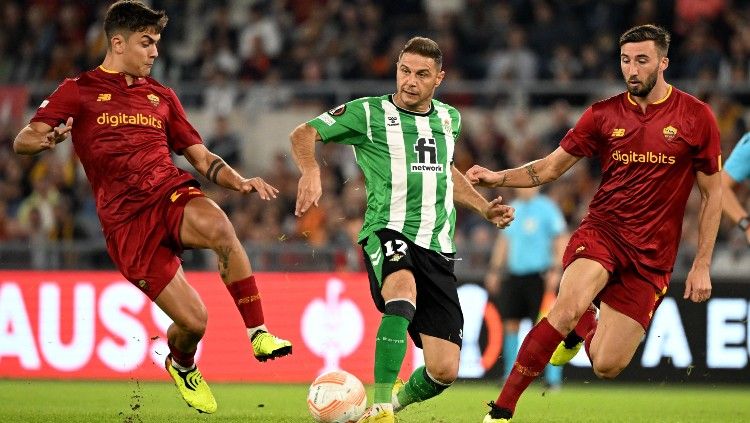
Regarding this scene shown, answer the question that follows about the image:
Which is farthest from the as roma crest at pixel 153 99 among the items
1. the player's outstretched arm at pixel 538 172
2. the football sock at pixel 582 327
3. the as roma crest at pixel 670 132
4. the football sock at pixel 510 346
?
the football sock at pixel 510 346

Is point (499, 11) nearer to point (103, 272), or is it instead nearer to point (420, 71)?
point (103, 272)

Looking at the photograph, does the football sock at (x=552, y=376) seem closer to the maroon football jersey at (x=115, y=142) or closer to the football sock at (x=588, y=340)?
the football sock at (x=588, y=340)

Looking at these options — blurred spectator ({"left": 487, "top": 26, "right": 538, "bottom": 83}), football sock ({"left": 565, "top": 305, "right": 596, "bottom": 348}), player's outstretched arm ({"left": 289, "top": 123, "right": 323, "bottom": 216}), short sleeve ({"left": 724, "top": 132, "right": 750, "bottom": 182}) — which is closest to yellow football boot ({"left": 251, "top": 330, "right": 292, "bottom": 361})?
player's outstretched arm ({"left": 289, "top": 123, "right": 323, "bottom": 216})

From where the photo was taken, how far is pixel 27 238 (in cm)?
1720

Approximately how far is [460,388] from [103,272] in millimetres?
4065

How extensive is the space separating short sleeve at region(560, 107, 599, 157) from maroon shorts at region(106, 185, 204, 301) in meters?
2.58

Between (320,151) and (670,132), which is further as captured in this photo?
(320,151)

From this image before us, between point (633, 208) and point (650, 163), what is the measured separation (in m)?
0.32

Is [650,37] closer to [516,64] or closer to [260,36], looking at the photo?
[516,64]

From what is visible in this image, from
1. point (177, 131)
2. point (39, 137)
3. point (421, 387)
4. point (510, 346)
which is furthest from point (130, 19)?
point (510, 346)

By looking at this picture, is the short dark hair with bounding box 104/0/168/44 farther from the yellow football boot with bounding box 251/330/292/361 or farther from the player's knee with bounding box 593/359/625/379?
the player's knee with bounding box 593/359/625/379

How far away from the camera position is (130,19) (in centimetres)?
887

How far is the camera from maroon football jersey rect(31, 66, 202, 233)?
877 centimetres

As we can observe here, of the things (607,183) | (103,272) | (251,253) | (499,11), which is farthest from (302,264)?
(607,183)
